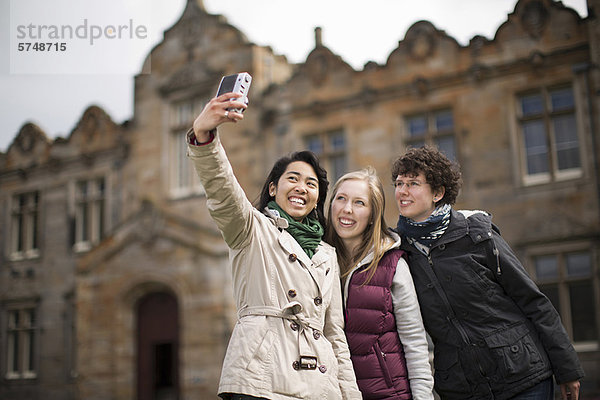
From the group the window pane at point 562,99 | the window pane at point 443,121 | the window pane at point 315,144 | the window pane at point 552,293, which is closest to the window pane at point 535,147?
the window pane at point 562,99

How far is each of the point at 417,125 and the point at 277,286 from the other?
30.6ft

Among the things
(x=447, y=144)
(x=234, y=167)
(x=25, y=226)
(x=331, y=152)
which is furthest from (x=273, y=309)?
(x=25, y=226)

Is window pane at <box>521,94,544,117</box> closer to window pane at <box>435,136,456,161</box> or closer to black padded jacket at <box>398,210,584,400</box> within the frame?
window pane at <box>435,136,456,161</box>

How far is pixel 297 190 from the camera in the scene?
3.03 metres

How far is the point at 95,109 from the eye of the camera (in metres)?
15.9

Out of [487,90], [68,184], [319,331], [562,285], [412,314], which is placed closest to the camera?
[319,331]

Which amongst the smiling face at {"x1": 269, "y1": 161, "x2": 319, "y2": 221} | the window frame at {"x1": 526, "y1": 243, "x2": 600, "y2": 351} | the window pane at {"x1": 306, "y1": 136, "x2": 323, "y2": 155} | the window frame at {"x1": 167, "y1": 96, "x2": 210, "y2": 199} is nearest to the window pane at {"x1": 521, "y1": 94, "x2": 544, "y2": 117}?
the window frame at {"x1": 526, "y1": 243, "x2": 600, "y2": 351}

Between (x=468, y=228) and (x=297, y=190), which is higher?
(x=297, y=190)

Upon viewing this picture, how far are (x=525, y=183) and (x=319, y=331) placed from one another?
8.57 meters

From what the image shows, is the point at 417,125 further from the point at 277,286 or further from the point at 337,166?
the point at 277,286

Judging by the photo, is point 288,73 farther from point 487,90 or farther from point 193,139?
point 193,139

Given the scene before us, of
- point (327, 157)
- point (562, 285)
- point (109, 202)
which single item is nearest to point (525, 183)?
point (562, 285)

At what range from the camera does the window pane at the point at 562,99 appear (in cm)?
1033

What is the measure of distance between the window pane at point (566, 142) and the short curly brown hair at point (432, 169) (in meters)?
7.73
